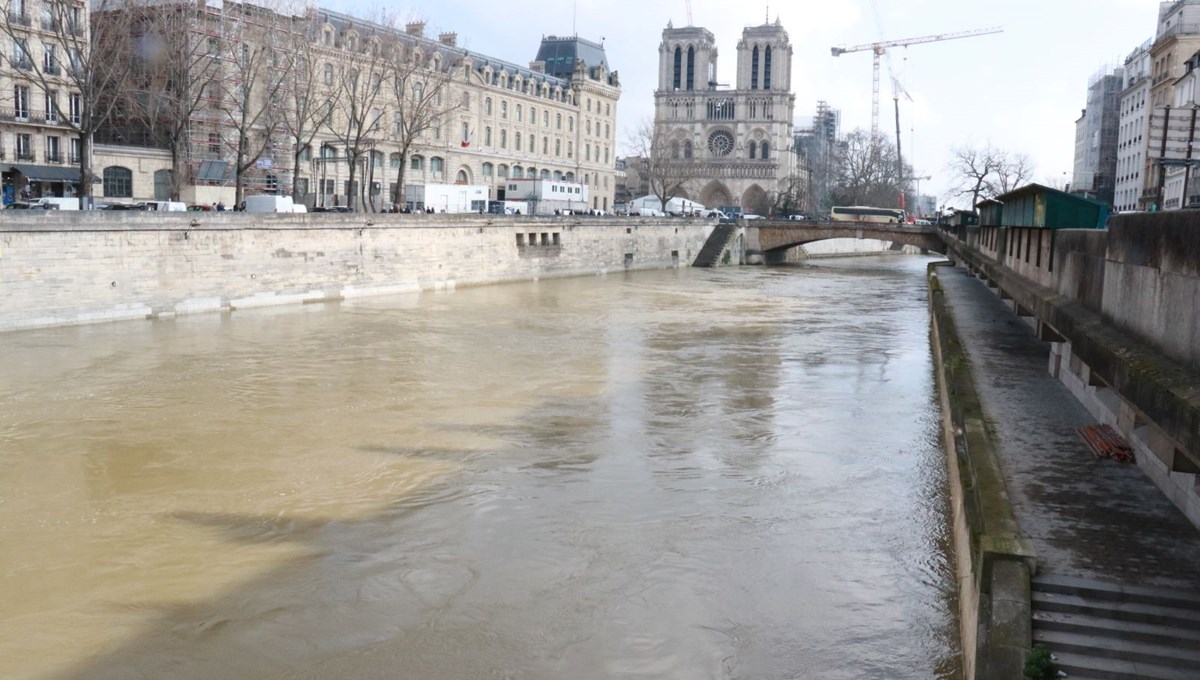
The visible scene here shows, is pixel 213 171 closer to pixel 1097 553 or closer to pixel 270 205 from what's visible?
pixel 270 205

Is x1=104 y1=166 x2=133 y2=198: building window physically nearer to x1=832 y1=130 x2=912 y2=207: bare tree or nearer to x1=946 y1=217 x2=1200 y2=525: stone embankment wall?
x1=946 y1=217 x2=1200 y2=525: stone embankment wall

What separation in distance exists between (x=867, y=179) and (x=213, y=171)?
83.3 meters

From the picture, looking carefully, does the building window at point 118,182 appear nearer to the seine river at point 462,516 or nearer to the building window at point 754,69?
the seine river at point 462,516

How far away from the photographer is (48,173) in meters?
46.5

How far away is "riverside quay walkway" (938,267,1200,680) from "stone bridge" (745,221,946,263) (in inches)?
2222

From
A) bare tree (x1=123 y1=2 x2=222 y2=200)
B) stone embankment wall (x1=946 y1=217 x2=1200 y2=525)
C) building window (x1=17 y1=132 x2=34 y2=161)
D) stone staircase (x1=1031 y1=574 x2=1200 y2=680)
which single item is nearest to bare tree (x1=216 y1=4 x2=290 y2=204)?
bare tree (x1=123 y1=2 x2=222 y2=200)

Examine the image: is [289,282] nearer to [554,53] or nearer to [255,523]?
[255,523]

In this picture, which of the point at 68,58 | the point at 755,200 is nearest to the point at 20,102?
the point at 68,58

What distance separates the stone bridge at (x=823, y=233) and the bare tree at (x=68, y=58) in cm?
4286

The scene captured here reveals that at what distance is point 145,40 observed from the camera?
4184 centimetres

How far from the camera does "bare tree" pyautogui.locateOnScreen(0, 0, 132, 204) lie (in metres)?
34.8

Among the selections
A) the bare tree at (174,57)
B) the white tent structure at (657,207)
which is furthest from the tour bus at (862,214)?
the bare tree at (174,57)

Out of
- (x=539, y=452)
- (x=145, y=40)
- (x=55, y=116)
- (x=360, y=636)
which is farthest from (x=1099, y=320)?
(x=55, y=116)

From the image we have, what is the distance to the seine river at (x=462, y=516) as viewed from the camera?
32.7ft
